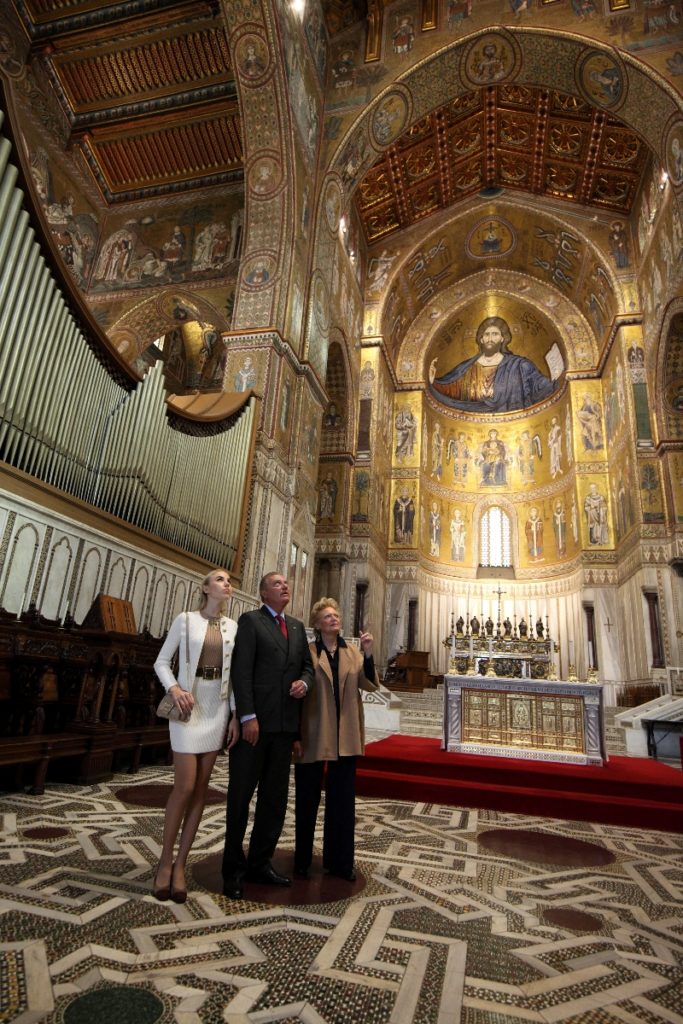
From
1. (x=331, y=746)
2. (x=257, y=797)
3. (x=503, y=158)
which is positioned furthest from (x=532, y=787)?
(x=503, y=158)

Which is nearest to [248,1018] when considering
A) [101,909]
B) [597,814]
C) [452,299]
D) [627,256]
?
[101,909]

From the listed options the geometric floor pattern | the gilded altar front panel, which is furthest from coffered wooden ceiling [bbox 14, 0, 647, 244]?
the geometric floor pattern

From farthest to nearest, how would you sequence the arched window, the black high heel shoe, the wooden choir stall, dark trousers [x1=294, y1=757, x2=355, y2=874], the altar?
1. the arched window
2. the altar
3. the wooden choir stall
4. dark trousers [x1=294, y1=757, x2=355, y2=874]
5. the black high heel shoe

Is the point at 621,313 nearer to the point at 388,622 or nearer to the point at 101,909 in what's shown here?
the point at 388,622

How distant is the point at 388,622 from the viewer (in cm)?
1945

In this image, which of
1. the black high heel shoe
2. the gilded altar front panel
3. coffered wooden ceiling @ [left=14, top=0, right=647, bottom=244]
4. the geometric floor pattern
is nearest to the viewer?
the geometric floor pattern

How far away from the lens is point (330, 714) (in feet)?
10.1

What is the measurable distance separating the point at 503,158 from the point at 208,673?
20710 mm

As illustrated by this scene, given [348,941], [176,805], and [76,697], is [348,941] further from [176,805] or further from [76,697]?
[76,697]

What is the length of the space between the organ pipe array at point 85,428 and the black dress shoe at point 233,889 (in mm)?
4354

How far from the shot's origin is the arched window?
22.5 metres

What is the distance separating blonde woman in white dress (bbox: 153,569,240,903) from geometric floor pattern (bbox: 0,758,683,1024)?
224mm

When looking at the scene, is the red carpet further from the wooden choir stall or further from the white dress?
the white dress

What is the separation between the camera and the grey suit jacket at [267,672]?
9.00 ft
